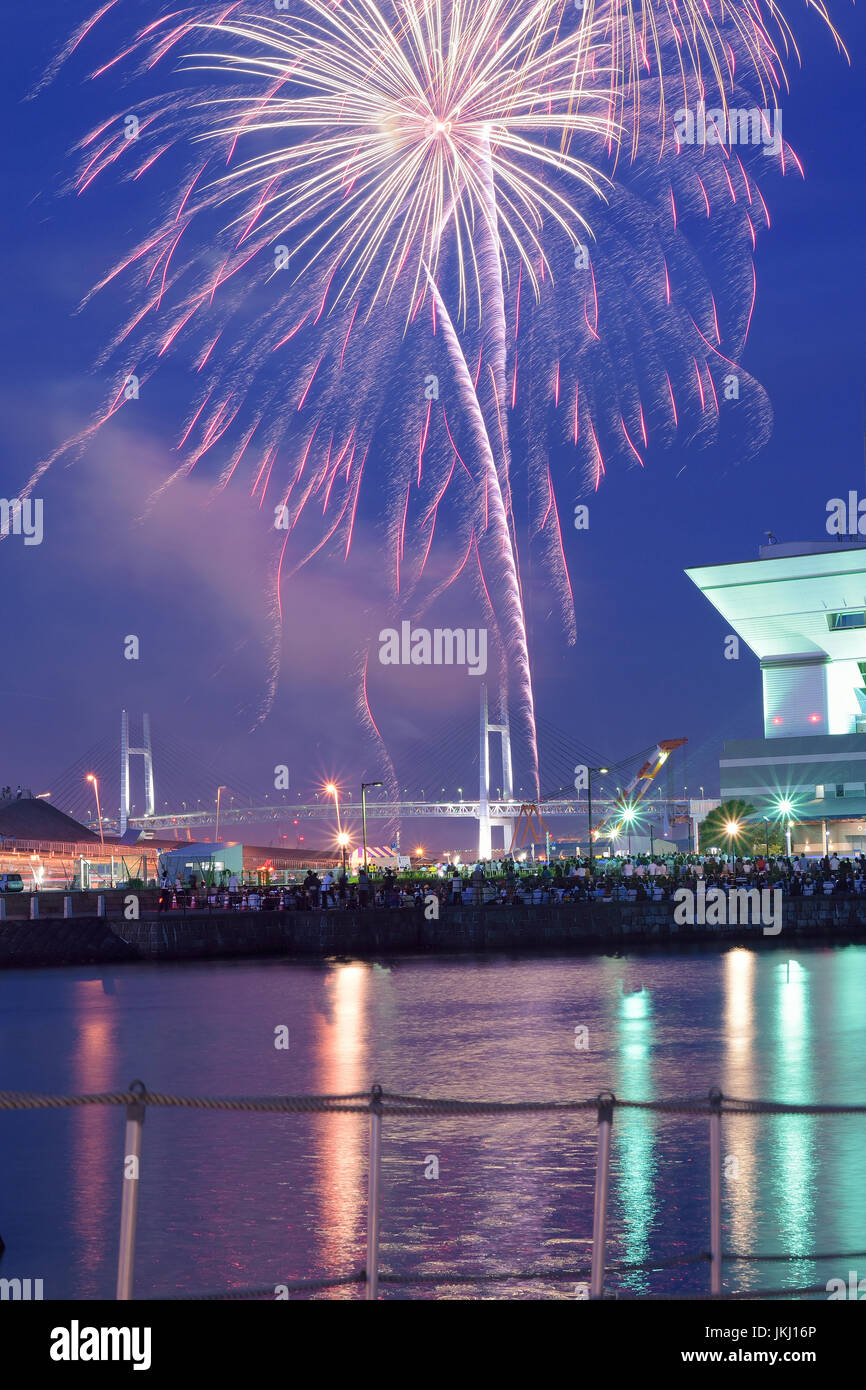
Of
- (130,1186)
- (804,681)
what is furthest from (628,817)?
(130,1186)

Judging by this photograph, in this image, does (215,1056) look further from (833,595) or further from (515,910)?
(833,595)

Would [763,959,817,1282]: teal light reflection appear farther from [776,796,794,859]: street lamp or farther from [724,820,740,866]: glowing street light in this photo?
[776,796,794,859]: street lamp

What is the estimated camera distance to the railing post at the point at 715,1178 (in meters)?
8.21

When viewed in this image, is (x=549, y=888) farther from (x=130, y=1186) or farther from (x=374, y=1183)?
(x=130, y=1186)

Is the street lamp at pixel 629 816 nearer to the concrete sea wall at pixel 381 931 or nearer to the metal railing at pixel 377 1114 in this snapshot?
the concrete sea wall at pixel 381 931

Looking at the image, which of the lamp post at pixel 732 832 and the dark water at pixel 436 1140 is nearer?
the dark water at pixel 436 1140

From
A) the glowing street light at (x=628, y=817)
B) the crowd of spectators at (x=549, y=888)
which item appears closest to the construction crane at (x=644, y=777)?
the glowing street light at (x=628, y=817)

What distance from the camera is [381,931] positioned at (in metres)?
53.1

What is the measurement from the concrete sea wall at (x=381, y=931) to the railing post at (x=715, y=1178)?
43464 millimetres

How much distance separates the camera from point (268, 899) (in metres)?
55.1

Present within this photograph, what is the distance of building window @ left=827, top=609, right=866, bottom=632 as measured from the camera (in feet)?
353

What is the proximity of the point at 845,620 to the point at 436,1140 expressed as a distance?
95020 mm
